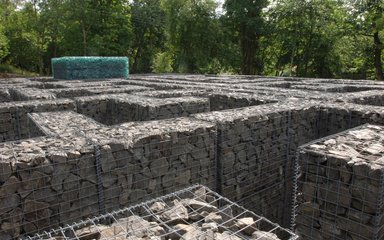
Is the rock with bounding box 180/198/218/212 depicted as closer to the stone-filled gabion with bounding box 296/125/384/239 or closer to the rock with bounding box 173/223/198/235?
the rock with bounding box 173/223/198/235

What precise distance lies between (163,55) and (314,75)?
1577 centimetres

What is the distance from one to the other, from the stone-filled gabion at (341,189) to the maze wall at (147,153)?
28cm

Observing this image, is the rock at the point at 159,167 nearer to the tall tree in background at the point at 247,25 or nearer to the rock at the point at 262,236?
the rock at the point at 262,236

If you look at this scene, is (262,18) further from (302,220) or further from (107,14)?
(302,220)

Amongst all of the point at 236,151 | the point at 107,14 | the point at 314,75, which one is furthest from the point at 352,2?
the point at 236,151

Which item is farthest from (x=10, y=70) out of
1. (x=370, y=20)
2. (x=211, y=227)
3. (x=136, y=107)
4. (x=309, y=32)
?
(x=211, y=227)

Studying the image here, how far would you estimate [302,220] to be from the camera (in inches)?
166

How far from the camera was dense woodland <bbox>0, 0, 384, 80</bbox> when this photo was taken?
87.5 ft

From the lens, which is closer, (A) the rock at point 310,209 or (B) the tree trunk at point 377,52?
(A) the rock at point 310,209

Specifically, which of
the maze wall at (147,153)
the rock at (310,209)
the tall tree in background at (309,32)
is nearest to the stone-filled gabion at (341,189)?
the rock at (310,209)

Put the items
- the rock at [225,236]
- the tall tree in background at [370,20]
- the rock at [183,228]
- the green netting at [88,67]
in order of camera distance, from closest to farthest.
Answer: the rock at [225,236] → the rock at [183,228] → the green netting at [88,67] → the tall tree in background at [370,20]

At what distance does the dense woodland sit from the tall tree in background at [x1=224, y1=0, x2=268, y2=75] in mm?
91

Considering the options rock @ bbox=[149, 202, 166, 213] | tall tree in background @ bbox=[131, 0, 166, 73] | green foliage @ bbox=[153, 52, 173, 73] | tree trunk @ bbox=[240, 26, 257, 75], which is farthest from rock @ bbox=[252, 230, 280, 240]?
tall tree in background @ bbox=[131, 0, 166, 73]

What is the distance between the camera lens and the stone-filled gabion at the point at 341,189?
3645mm
